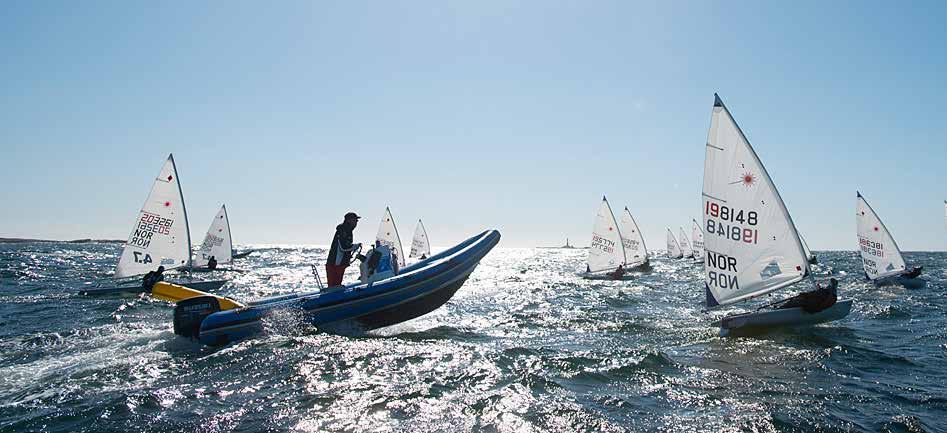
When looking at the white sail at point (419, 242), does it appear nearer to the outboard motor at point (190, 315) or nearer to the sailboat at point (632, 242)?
the sailboat at point (632, 242)

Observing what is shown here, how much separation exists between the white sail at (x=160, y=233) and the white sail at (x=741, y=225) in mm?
19846

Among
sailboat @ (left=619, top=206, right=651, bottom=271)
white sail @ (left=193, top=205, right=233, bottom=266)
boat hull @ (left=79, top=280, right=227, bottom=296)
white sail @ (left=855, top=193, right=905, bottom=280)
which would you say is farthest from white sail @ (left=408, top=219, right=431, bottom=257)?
white sail @ (left=855, top=193, right=905, bottom=280)

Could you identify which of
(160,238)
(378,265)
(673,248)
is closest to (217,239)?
(160,238)

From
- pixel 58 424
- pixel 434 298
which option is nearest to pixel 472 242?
pixel 434 298

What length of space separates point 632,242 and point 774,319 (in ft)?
95.1

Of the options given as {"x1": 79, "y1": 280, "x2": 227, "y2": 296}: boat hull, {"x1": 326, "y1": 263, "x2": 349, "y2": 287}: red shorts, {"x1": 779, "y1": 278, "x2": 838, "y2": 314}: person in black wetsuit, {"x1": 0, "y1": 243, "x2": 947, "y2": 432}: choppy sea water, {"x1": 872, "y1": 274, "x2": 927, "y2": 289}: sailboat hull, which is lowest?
{"x1": 79, "y1": 280, "x2": 227, "y2": 296}: boat hull

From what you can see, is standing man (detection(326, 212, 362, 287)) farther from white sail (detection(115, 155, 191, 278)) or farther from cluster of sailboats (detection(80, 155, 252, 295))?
white sail (detection(115, 155, 191, 278))

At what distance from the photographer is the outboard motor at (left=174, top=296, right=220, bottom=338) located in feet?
33.0

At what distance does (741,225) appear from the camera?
1171 cm

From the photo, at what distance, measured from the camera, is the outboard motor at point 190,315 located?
10.0 metres

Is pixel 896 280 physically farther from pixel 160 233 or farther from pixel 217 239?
pixel 217 239

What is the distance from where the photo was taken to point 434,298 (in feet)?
40.2

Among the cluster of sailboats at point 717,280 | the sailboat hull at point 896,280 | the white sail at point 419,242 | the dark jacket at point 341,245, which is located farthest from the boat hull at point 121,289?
the white sail at point 419,242

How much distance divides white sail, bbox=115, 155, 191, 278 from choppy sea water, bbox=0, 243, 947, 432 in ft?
24.4
